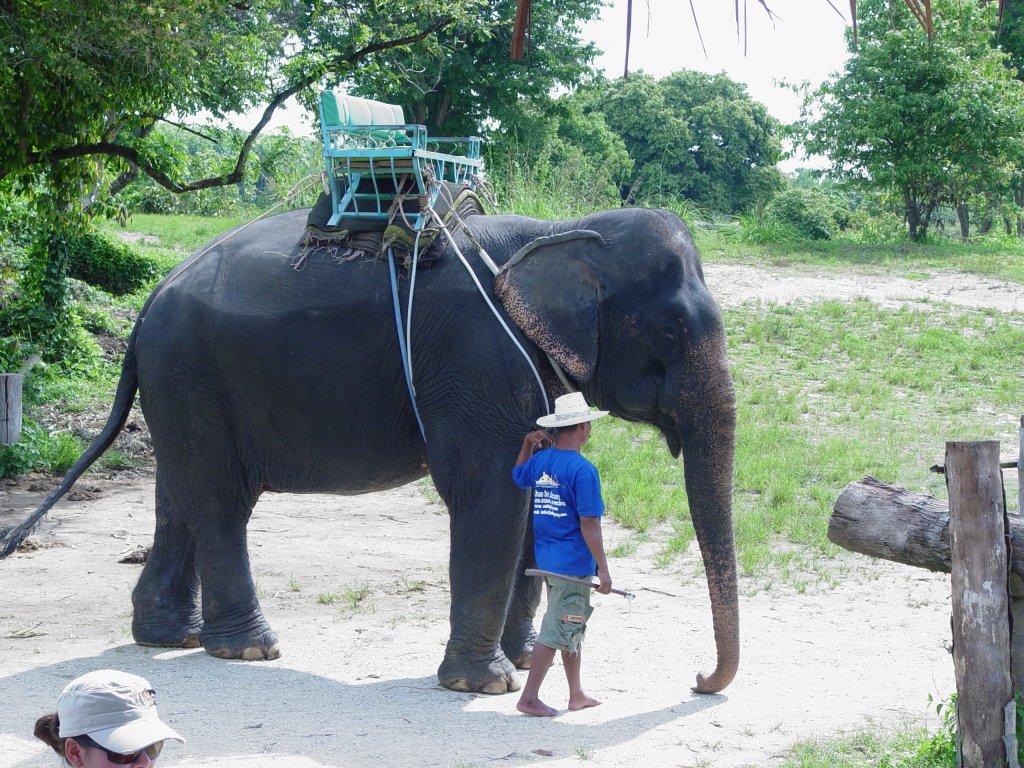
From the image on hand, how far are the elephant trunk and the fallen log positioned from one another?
1108mm

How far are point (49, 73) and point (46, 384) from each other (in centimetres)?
427

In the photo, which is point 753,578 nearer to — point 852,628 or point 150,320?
point 852,628

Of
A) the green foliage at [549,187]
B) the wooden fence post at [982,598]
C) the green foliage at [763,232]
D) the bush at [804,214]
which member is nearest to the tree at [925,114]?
the bush at [804,214]

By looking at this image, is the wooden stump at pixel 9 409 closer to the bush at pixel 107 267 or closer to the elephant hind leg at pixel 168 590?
the elephant hind leg at pixel 168 590

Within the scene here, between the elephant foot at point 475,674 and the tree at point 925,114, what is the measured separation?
17142 millimetres

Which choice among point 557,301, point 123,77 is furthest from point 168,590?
point 123,77

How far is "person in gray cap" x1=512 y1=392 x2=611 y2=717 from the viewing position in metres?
4.94

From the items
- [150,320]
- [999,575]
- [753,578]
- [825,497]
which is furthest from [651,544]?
[999,575]

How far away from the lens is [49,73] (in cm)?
959

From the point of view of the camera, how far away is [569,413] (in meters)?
5.01

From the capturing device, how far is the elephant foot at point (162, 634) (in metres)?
6.25

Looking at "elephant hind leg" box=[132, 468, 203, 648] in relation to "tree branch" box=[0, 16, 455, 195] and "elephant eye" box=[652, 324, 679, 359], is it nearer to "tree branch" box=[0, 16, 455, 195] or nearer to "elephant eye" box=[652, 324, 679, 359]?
"elephant eye" box=[652, 324, 679, 359]

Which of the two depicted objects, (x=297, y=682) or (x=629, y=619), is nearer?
(x=297, y=682)

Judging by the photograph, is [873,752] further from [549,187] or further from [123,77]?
[549,187]
